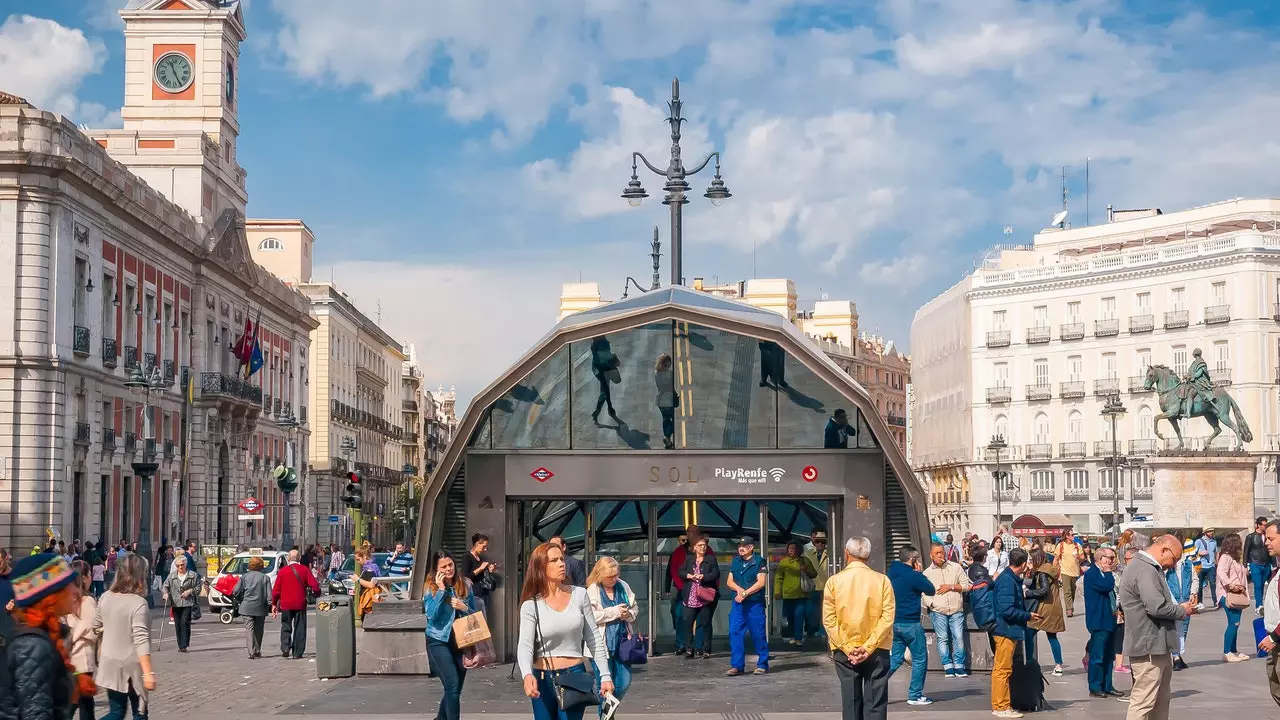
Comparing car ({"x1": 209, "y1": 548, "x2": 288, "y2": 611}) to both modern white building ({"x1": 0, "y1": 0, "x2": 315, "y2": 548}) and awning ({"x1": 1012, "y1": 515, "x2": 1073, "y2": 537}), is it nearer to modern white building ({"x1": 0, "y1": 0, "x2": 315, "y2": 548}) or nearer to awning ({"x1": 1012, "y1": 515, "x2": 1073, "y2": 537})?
modern white building ({"x1": 0, "y1": 0, "x2": 315, "y2": 548})

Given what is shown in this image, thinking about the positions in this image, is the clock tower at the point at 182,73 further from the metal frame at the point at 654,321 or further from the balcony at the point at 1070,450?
the metal frame at the point at 654,321

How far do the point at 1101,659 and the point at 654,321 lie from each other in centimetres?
685

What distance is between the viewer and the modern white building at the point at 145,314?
4766 centimetres

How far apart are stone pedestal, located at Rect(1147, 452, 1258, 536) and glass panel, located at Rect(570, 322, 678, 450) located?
24.1 m

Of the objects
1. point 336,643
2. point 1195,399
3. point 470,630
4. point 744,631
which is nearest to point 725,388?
point 744,631

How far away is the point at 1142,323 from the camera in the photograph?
8481cm

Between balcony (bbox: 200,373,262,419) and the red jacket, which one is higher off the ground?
balcony (bbox: 200,373,262,419)

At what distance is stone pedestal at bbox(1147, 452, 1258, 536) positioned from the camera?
42469 millimetres

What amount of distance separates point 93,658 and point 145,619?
462 millimetres

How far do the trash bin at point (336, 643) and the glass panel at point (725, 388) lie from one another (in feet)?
15.6

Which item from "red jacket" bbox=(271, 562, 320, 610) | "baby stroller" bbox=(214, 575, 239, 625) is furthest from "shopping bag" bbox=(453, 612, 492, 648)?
"baby stroller" bbox=(214, 575, 239, 625)

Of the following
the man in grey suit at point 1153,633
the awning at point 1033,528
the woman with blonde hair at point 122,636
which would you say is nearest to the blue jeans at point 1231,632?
the man in grey suit at point 1153,633

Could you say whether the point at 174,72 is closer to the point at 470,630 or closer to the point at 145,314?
the point at 145,314

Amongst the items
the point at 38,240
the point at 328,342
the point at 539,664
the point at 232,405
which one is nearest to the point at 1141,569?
the point at 539,664
